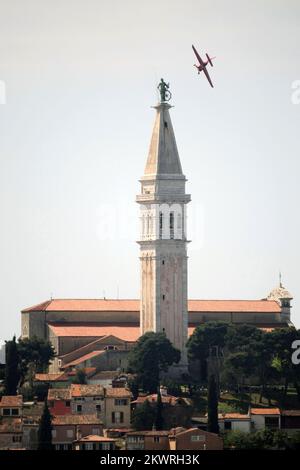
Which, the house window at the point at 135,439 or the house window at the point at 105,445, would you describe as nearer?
the house window at the point at 105,445

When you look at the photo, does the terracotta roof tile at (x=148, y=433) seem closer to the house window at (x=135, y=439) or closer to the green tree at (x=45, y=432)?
the house window at (x=135, y=439)

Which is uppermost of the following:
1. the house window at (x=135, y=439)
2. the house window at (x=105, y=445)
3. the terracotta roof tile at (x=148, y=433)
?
the terracotta roof tile at (x=148, y=433)

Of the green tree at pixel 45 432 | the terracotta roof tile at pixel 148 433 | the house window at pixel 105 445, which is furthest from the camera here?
the terracotta roof tile at pixel 148 433

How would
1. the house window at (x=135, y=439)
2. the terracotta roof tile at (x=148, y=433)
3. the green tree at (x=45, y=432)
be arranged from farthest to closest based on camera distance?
the terracotta roof tile at (x=148, y=433) < the house window at (x=135, y=439) < the green tree at (x=45, y=432)

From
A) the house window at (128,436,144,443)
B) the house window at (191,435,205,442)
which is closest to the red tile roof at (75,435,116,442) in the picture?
the house window at (128,436,144,443)

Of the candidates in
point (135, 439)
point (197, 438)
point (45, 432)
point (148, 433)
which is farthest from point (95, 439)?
point (197, 438)

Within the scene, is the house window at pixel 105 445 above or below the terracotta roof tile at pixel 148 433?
below

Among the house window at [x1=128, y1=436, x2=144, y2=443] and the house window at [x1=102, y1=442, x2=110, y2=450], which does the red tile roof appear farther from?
the house window at [x1=128, y1=436, x2=144, y2=443]

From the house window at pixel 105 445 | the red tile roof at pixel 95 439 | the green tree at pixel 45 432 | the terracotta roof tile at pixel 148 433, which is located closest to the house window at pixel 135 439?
the terracotta roof tile at pixel 148 433

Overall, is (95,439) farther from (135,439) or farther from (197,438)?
(197,438)
